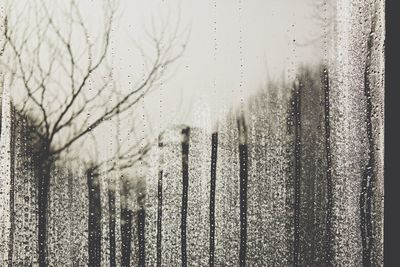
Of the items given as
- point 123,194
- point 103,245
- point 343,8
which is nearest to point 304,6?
point 343,8

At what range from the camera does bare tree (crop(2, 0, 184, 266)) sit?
106 centimetres

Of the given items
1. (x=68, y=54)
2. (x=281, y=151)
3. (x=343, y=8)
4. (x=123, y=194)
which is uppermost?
(x=343, y=8)

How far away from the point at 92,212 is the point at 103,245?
90 millimetres

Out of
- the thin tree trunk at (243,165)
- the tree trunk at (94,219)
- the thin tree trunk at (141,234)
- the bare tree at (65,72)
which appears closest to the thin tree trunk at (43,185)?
the bare tree at (65,72)

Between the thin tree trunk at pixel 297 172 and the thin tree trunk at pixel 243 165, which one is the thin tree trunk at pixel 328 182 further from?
the thin tree trunk at pixel 243 165

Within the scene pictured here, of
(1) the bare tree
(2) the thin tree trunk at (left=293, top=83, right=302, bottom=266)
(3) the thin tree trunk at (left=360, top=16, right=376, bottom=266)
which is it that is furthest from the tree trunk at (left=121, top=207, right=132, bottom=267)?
(3) the thin tree trunk at (left=360, top=16, right=376, bottom=266)

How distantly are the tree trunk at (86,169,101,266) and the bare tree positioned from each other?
0.33ft

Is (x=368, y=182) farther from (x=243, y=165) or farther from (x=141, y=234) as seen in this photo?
(x=141, y=234)

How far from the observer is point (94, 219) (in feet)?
3.46

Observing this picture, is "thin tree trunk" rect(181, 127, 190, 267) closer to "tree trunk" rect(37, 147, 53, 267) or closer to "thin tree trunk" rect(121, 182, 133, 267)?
"thin tree trunk" rect(121, 182, 133, 267)

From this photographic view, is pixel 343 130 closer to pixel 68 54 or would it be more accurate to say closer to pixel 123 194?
pixel 123 194

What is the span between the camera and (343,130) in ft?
3.56

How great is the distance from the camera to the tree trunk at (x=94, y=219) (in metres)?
1.05

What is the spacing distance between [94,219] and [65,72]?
39cm
